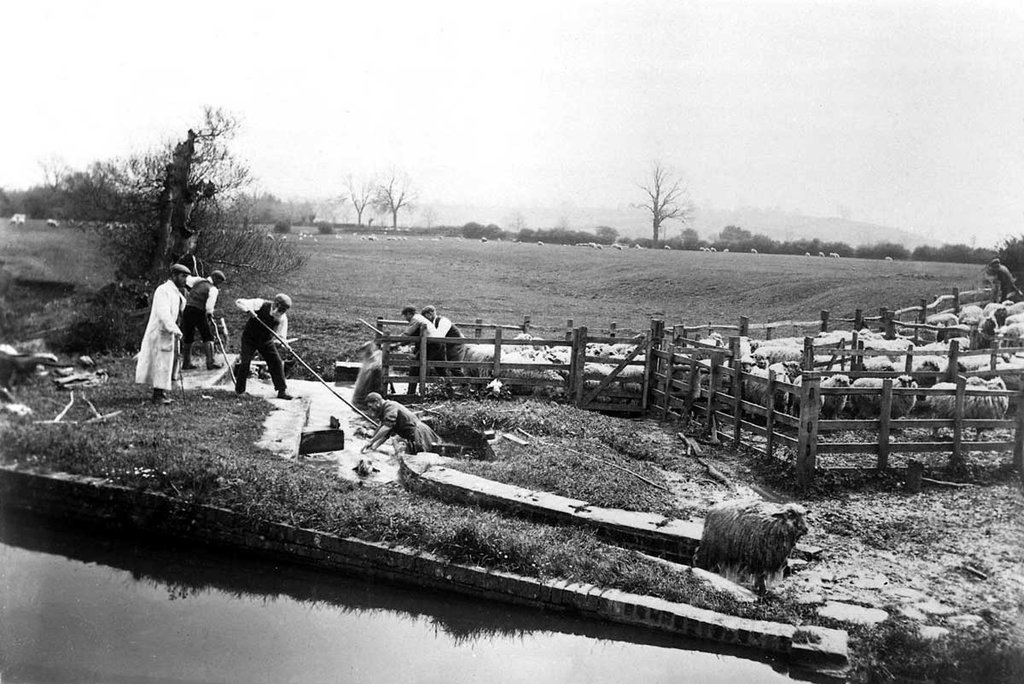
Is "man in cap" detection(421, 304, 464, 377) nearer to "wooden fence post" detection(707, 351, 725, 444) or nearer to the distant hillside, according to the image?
the distant hillside

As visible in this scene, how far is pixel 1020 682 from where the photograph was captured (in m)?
5.93

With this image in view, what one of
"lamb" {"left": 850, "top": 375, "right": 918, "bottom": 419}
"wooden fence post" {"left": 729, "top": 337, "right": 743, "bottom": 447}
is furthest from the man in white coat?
"lamb" {"left": 850, "top": 375, "right": 918, "bottom": 419}

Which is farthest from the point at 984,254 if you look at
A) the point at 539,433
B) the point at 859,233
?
the point at 539,433

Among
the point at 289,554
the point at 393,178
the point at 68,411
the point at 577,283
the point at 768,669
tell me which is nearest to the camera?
the point at 768,669

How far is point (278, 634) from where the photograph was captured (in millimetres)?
6477

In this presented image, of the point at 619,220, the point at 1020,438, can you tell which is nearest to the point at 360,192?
the point at 619,220

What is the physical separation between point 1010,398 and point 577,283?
7442 mm

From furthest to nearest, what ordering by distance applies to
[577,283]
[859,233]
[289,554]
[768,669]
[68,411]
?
[577,283] < [859,233] < [68,411] < [289,554] < [768,669]

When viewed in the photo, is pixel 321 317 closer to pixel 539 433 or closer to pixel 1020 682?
pixel 539 433

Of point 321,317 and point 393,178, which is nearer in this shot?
point 393,178

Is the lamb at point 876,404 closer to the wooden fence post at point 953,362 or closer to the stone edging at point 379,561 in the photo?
the wooden fence post at point 953,362

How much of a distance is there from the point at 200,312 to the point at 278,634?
7.72 m

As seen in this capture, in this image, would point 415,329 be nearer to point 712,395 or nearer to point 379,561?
point 712,395

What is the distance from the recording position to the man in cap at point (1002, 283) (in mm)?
16064
